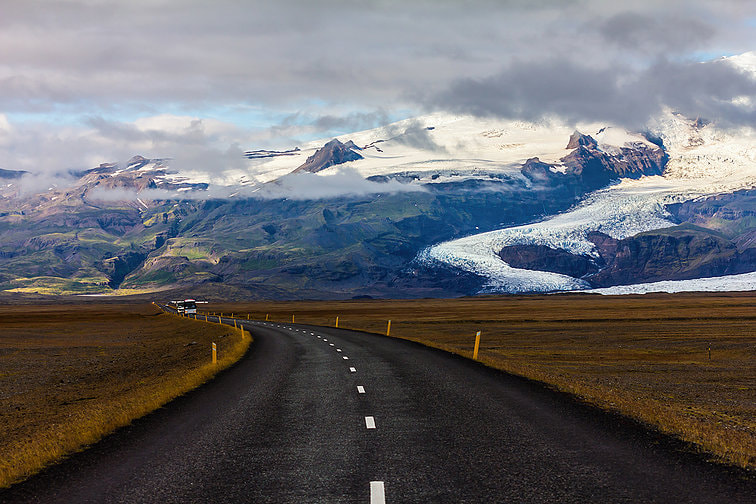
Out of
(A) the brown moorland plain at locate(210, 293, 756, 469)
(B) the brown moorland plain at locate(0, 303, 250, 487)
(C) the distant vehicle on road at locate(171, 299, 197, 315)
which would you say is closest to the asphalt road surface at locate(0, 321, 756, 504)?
(B) the brown moorland plain at locate(0, 303, 250, 487)

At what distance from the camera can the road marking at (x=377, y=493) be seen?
9645 millimetres

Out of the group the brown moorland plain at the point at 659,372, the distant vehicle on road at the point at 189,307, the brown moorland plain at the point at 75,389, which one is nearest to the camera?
the brown moorland plain at the point at 75,389

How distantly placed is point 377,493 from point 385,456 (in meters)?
2.40

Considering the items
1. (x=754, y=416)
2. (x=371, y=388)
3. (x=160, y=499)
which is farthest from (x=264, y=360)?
(x=160, y=499)

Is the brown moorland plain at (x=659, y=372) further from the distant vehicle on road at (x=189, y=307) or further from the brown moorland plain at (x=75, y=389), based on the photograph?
the distant vehicle on road at (x=189, y=307)

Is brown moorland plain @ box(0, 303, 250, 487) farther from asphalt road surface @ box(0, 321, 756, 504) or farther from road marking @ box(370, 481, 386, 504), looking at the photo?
road marking @ box(370, 481, 386, 504)

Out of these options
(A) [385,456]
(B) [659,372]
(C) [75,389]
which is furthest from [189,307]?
(A) [385,456]

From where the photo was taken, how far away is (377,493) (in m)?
10.0

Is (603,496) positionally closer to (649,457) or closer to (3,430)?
(649,457)

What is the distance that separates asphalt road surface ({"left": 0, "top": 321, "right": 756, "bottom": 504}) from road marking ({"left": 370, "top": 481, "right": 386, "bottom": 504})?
0.03m

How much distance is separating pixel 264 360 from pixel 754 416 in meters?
21.8

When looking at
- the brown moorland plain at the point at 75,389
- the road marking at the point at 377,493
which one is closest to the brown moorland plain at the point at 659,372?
the road marking at the point at 377,493

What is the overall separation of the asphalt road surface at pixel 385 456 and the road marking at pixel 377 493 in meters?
0.03

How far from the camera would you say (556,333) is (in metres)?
71.8
